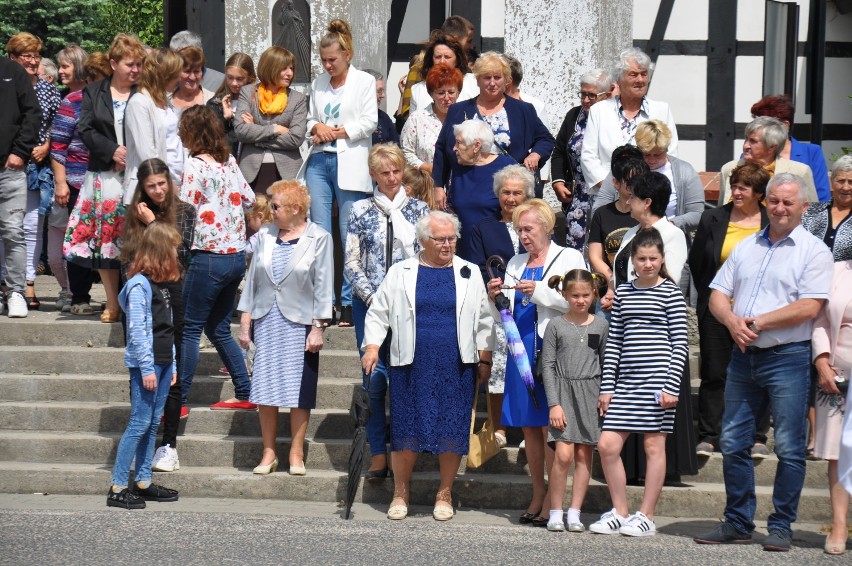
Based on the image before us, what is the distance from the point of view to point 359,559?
7020 millimetres

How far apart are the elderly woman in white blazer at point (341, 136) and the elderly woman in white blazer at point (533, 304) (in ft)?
7.41

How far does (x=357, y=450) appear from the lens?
7.98 meters

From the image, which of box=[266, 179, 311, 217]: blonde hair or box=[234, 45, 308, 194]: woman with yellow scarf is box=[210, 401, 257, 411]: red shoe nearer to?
box=[266, 179, 311, 217]: blonde hair

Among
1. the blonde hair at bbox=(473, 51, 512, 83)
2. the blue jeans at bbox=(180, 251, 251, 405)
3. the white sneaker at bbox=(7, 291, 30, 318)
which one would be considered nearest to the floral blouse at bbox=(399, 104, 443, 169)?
the blonde hair at bbox=(473, 51, 512, 83)

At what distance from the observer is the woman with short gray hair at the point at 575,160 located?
9.77 m

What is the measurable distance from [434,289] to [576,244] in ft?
6.42

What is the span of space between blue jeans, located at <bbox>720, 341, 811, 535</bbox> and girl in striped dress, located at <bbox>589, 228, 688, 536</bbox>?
326 millimetres

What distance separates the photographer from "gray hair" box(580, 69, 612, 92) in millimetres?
10289

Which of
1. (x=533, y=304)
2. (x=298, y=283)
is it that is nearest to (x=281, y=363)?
(x=298, y=283)

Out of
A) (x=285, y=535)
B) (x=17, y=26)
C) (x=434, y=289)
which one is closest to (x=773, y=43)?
(x=434, y=289)

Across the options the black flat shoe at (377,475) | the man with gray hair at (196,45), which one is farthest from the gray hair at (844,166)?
the man with gray hair at (196,45)

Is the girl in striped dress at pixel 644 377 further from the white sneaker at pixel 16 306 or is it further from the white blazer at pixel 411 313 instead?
the white sneaker at pixel 16 306

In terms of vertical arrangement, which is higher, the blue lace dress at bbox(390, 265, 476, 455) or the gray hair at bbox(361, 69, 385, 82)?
the gray hair at bbox(361, 69, 385, 82)

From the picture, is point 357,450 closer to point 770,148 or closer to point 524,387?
point 524,387
